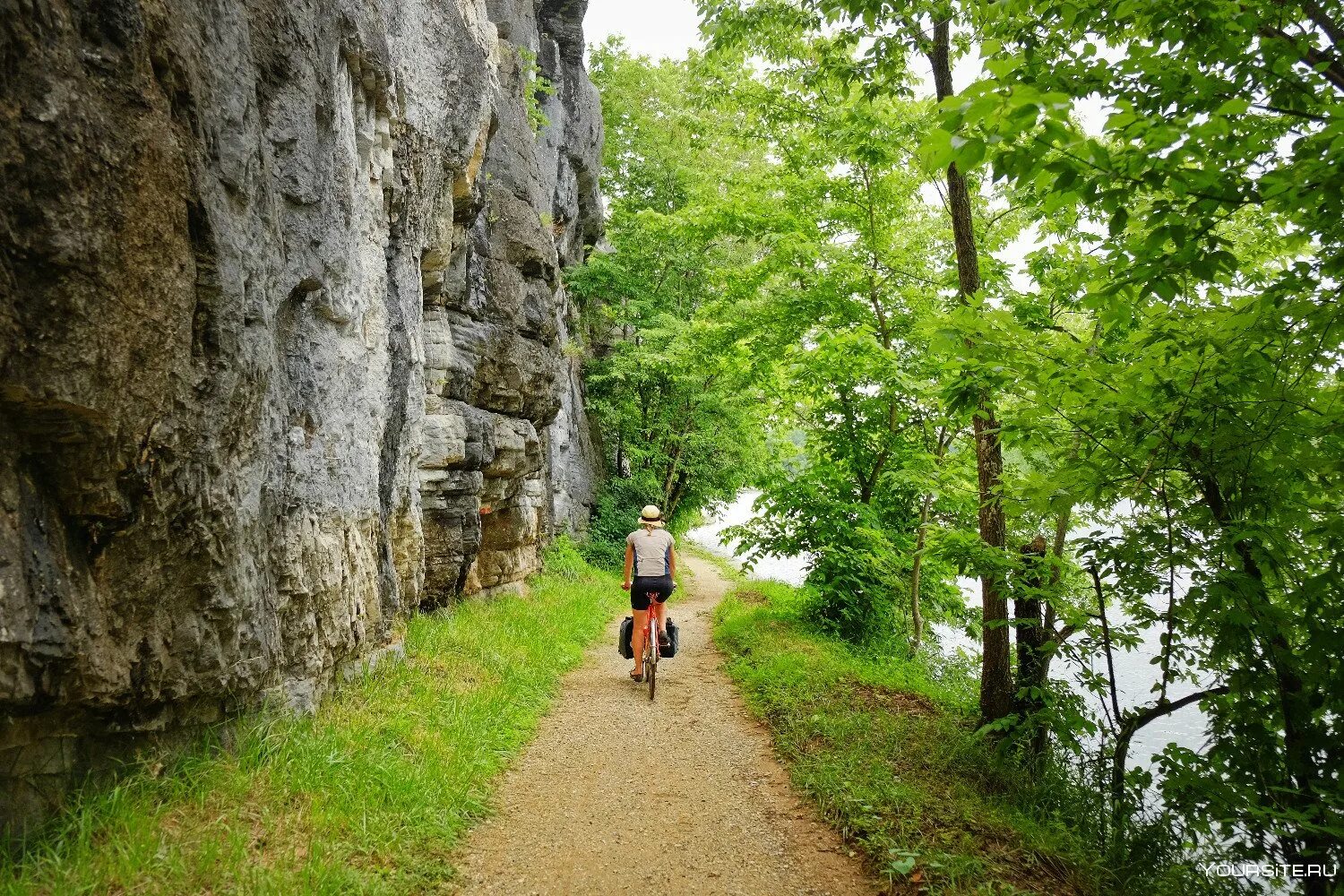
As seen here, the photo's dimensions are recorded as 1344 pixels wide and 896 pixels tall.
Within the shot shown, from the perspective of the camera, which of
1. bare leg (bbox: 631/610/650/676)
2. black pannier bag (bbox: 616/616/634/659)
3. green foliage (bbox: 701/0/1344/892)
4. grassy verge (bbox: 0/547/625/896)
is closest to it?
green foliage (bbox: 701/0/1344/892)

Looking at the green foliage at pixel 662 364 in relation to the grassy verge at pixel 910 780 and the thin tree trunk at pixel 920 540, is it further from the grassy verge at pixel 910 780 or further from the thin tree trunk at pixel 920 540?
the grassy verge at pixel 910 780

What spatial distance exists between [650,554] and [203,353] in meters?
4.97

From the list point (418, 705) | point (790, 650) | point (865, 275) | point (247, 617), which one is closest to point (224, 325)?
point (247, 617)

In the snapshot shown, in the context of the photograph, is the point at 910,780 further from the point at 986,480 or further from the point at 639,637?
the point at 639,637

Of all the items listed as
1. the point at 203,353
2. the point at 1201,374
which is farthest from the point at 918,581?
the point at 203,353

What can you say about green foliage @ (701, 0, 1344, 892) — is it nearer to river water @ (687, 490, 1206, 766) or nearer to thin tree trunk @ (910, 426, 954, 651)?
river water @ (687, 490, 1206, 766)

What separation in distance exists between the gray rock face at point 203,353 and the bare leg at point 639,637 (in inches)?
109

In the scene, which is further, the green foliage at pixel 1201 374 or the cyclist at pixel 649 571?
the cyclist at pixel 649 571

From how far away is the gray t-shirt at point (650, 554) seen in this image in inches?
311

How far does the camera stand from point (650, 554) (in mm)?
7910

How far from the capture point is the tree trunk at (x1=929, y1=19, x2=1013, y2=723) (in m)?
6.05

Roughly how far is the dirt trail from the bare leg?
0.56m

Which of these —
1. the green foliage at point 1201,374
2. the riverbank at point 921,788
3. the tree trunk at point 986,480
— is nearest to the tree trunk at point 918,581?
the riverbank at point 921,788

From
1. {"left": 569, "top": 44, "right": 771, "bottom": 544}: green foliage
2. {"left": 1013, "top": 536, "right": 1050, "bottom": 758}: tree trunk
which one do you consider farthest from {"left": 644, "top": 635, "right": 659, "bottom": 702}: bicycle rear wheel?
{"left": 569, "top": 44, "right": 771, "bottom": 544}: green foliage
